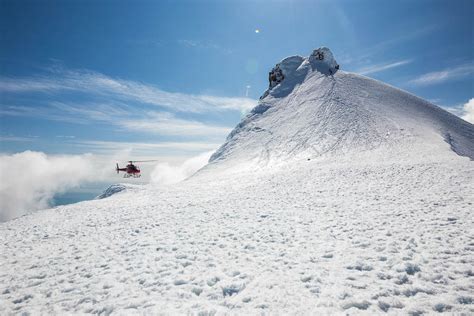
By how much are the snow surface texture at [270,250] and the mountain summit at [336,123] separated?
11725 mm

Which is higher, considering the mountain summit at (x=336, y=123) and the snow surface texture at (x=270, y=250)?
the mountain summit at (x=336, y=123)

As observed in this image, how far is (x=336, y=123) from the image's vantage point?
47.1 m

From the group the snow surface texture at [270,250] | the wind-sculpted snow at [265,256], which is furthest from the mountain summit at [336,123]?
the wind-sculpted snow at [265,256]

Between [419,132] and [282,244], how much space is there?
40419mm

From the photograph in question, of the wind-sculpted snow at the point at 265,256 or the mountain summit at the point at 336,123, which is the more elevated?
the mountain summit at the point at 336,123

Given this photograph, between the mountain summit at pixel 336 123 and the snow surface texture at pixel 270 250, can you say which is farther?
the mountain summit at pixel 336 123

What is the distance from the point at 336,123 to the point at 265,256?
43.1 meters

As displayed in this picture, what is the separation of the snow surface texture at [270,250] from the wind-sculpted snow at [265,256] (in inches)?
1.9

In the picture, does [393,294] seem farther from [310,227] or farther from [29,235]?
[29,235]

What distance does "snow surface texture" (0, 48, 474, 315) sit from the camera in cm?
690

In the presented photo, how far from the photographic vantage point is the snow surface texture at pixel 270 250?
6902 millimetres

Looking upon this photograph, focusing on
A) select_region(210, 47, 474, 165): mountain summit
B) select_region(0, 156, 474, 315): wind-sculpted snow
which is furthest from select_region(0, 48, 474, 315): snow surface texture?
select_region(210, 47, 474, 165): mountain summit

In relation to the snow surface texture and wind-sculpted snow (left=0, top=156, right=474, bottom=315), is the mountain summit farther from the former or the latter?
wind-sculpted snow (left=0, top=156, right=474, bottom=315)

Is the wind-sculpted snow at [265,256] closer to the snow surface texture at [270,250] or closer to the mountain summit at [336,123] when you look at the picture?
the snow surface texture at [270,250]
